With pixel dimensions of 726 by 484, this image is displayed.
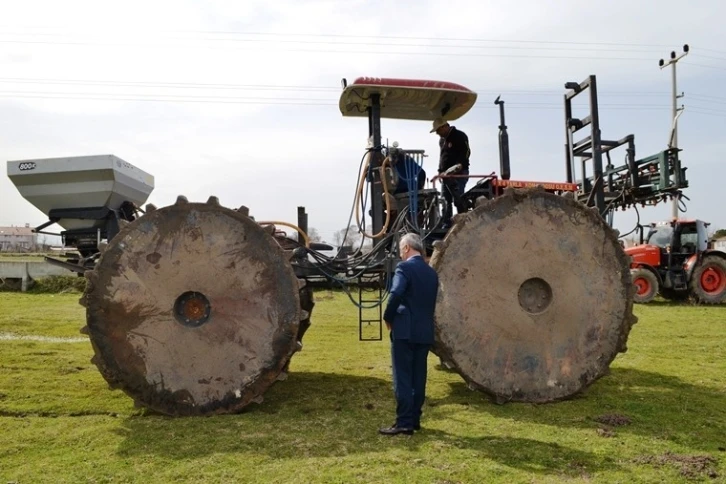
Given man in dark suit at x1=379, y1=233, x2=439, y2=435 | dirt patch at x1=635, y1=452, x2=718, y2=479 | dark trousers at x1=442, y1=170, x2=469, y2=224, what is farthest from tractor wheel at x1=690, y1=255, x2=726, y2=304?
man in dark suit at x1=379, y1=233, x2=439, y2=435

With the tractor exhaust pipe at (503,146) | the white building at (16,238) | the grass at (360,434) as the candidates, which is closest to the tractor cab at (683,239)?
the grass at (360,434)

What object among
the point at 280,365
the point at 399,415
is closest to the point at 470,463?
the point at 399,415

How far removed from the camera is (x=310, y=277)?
726 cm

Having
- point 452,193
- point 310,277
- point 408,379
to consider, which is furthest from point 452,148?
point 408,379

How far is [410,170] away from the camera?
25.3ft

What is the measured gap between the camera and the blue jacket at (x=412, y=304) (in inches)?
218

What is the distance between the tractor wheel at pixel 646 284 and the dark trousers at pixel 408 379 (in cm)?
1390

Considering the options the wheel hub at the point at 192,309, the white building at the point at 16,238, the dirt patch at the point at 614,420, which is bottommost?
the dirt patch at the point at 614,420

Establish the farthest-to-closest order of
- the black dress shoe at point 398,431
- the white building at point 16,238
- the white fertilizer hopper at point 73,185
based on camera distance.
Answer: the white building at point 16,238
the white fertilizer hopper at point 73,185
the black dress shoe at point 398,431

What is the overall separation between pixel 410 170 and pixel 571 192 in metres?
1.93

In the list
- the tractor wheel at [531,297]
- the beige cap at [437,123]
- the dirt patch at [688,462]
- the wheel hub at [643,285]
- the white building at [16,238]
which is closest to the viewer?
the dirt patch at [688,462]

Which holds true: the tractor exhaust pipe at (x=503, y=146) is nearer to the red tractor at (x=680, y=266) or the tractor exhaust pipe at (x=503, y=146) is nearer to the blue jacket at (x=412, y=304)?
the blue jacket at (x=412, y=304)

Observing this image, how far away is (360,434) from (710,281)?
15.9 m

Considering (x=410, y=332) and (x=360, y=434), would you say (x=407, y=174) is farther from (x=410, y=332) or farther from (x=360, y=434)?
(x=360, y=434)
